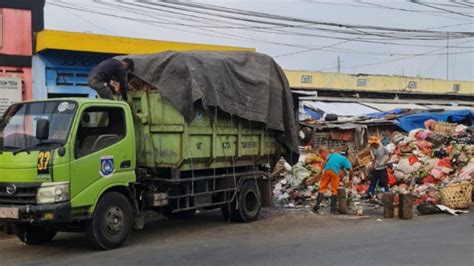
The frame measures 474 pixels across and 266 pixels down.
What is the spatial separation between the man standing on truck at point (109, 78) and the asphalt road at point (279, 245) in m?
2.54

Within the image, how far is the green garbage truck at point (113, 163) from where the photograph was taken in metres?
8.18

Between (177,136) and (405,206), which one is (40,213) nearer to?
(177,136)

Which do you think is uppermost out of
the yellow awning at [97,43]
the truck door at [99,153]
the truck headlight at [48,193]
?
the yellow awning at [97,43]

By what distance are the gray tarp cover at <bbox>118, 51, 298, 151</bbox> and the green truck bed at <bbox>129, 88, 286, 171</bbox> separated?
8.4 inches

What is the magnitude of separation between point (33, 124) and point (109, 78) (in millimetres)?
1721

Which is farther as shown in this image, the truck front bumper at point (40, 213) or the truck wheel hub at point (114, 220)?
the truck wheel hub at point (114, 220)

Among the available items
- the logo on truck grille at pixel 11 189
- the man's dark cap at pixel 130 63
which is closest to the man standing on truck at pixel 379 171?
the man's dark cap at pixel 130 63

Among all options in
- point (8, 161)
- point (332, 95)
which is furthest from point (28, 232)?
point (332, 95)

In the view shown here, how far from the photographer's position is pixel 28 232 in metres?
9.45

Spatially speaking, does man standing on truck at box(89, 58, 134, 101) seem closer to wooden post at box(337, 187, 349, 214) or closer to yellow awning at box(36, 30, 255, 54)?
wooden post at box(337, 187, 349, 214)

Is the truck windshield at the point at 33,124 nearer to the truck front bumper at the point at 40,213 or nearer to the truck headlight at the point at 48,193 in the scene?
the truck headlight at the point at 48,193

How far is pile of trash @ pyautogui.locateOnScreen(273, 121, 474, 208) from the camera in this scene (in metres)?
15.2

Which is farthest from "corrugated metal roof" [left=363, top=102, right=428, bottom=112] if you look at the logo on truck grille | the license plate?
the license plate

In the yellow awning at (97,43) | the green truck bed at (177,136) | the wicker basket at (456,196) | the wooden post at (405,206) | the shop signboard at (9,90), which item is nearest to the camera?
the green truck bed at (177,136)
